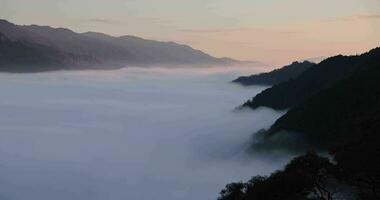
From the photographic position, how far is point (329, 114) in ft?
Result: 562

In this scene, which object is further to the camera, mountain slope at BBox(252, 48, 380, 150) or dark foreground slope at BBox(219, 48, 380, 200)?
mountain slope at BBox(252, 48, 380, 150)

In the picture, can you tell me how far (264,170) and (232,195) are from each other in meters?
116

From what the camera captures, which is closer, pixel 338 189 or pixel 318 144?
pixel 338 189

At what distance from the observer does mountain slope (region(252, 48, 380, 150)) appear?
514ft

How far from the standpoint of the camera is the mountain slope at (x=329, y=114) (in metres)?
157

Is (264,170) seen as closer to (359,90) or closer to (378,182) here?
(359,90)

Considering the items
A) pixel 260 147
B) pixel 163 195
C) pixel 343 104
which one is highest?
pixel 343 104

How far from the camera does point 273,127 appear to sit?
19225cm

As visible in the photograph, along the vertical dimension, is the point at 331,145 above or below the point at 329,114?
below

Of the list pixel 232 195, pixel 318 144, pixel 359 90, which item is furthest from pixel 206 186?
pixel 232 195

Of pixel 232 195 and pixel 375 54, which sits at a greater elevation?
pixel 375 54

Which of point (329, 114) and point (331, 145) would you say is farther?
point (329, 114)

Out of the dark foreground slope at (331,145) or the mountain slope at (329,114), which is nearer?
the dark foreground slope at (331,145)

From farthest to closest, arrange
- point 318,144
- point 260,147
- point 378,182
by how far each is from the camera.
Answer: point 260,147
point 318,144
point 378,182
